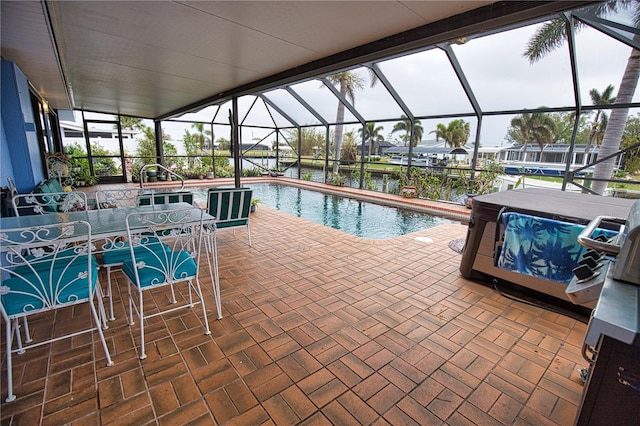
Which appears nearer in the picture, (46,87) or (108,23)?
(108,23)

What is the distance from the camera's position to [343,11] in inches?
82.4

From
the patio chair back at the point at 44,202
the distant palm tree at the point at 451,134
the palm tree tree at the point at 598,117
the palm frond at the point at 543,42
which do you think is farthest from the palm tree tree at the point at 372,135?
the patio chair back at the point at 44,202

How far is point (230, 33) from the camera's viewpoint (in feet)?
8.54

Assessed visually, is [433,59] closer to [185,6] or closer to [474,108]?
[474,108]

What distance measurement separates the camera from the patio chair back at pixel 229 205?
3.52 m

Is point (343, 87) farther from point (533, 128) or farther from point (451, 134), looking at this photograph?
point (533, 128)

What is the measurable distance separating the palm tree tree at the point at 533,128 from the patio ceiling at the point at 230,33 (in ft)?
15.6

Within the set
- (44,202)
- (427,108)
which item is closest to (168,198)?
(44,202)

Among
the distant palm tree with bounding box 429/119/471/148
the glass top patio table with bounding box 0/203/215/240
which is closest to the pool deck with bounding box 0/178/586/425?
the glass top patio table with bounding box 0/203/215/240

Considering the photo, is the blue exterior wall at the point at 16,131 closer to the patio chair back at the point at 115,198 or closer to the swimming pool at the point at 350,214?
the patio chair back at the point at 115,198

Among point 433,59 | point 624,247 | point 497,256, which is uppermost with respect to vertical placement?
point 433,59

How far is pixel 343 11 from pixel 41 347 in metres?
3.06

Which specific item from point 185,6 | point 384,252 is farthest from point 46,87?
point 384,252

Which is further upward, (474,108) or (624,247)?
(474,108)
